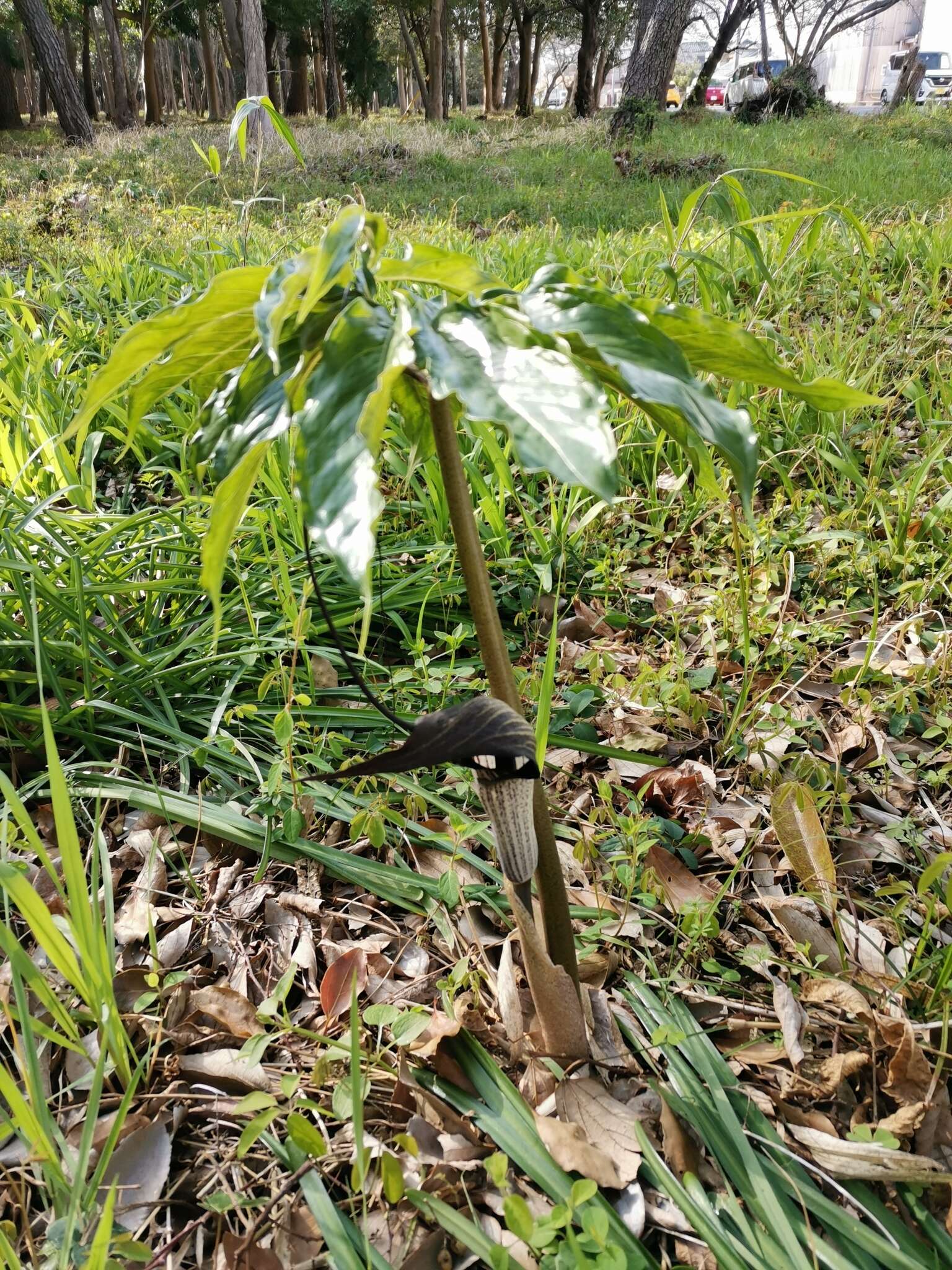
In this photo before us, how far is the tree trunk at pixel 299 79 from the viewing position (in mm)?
20109

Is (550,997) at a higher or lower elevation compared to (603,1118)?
higher

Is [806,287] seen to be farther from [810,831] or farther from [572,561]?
[810,831]

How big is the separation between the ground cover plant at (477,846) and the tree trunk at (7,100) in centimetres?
2118

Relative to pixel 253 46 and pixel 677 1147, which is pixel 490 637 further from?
pixel 253 46

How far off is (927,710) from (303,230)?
4.33m

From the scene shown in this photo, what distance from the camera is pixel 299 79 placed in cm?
2017

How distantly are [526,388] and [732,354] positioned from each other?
0.68ft

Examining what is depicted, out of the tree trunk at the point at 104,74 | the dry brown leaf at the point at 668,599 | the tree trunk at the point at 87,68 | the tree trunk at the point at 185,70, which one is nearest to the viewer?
the dry brown leaf at the point at 668,599

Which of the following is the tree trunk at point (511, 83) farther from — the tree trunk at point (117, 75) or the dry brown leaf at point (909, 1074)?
the dry brown leaf at point (909, 1074)

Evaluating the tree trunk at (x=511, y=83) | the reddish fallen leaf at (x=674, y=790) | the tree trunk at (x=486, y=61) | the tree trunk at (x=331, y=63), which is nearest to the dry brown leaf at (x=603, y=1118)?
the reddish fallen leaf at (x=674, y=790)

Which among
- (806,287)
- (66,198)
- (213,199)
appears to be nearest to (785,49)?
(213,199)

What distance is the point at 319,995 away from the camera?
1.11 m

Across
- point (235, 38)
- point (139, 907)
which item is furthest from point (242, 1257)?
point (235, 38)

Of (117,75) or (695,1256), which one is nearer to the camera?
(695,1256)
